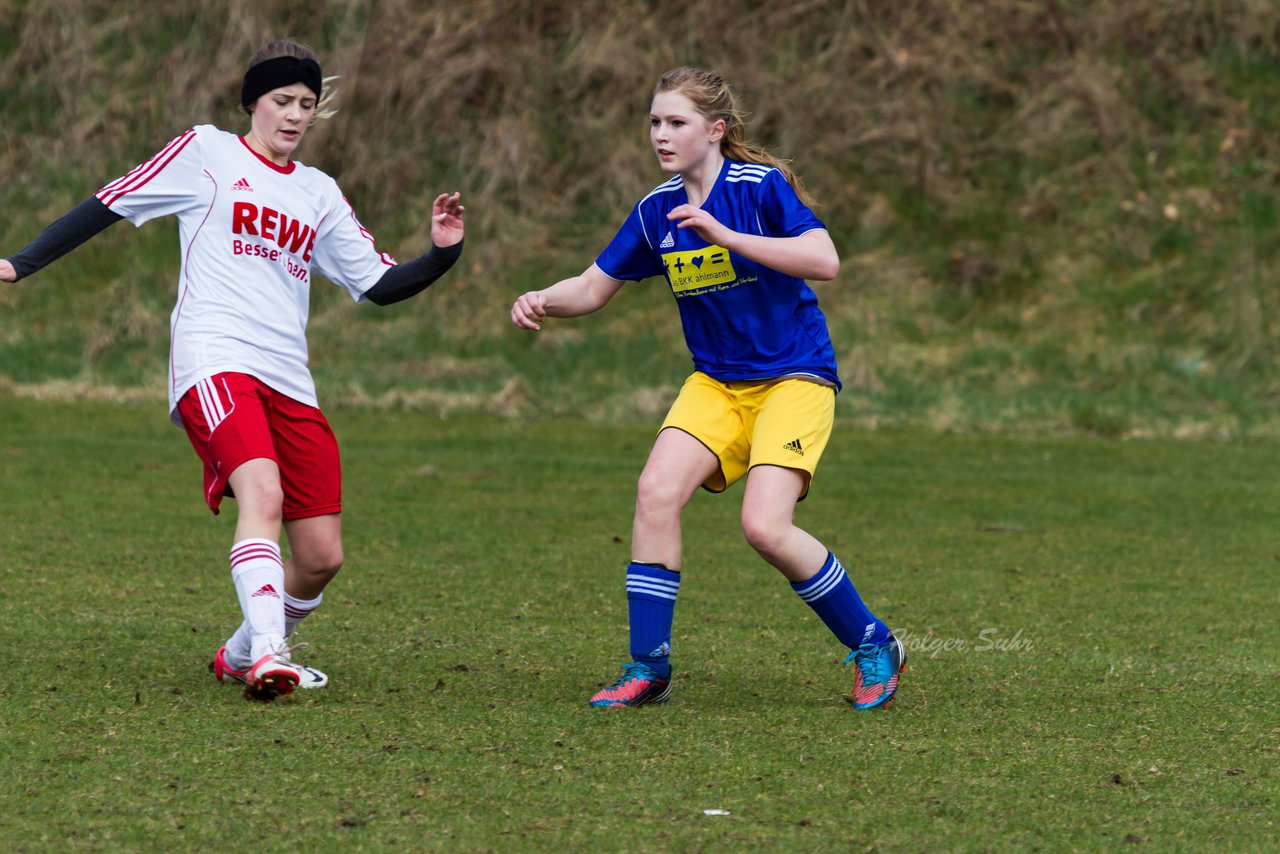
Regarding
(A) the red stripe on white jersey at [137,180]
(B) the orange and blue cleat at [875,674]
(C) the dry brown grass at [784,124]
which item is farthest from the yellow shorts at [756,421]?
(C) the dry brown grass at [784,124]

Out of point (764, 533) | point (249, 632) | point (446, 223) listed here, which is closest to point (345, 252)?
point (446, 223)

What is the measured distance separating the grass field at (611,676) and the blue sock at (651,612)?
0.61 feet

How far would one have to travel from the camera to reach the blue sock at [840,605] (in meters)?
5.00

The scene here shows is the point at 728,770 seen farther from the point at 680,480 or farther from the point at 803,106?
the point at 803,106

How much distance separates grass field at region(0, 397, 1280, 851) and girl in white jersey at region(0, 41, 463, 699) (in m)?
0.43

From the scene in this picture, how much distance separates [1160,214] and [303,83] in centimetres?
1263

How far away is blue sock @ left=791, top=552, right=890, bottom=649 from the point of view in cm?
500

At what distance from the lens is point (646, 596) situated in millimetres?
4938

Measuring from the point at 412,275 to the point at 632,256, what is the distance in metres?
0.72

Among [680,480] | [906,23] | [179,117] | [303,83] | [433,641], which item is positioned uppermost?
[906,23]

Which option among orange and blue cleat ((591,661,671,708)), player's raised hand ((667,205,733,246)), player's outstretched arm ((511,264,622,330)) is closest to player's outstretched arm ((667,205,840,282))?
player's raised hand ((667,205,733,246))

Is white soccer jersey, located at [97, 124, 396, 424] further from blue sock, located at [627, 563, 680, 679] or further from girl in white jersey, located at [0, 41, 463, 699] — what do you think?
blue sock, located at [627, 563, 680, 679]

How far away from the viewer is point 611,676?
5422 mm

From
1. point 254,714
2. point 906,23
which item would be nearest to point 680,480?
point 254,714
